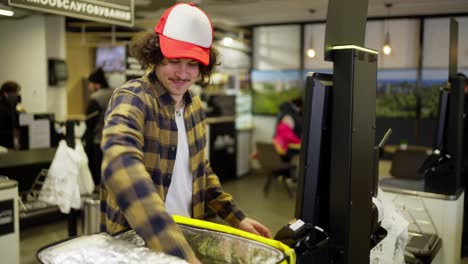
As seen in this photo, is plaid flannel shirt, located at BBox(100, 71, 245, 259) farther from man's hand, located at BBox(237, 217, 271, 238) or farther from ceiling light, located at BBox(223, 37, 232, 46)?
ceiling light, located at BBox(223, 37, 232, 46)

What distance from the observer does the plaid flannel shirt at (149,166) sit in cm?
91

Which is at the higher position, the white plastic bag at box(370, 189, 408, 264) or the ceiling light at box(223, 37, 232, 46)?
the ceiling light at box(223, 37, 232, 46)

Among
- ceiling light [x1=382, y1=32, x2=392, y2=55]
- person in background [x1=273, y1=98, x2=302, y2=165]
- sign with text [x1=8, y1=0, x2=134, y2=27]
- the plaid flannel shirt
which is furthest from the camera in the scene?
ceiling light [x1=382, y1=32, x2=392, y2=55]

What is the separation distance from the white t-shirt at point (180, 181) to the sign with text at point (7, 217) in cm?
135

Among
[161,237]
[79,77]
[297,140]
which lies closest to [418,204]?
[161,237]

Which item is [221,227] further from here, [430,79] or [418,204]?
[430,79]

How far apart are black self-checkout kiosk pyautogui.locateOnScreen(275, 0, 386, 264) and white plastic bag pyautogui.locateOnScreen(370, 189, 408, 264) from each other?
37cm

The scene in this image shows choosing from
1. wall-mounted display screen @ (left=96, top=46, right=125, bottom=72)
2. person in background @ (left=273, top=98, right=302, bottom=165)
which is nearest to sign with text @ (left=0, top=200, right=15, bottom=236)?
person in background @ (left=273, top=98, right=302, bottom=165)

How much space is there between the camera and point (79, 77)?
969 centimetres

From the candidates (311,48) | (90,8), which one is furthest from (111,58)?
(90,8)

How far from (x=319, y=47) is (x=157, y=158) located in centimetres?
745

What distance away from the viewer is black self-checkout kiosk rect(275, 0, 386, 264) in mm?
1191

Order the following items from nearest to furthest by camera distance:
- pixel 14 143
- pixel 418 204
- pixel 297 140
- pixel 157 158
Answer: pixel 157 158 < pixel 418 204 < pixel 14 143 < pixel 297 140

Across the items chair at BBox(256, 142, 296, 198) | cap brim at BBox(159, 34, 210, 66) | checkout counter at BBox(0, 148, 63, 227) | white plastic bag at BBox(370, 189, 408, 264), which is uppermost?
cap brim at BBox(159, 34, 210, 66)
